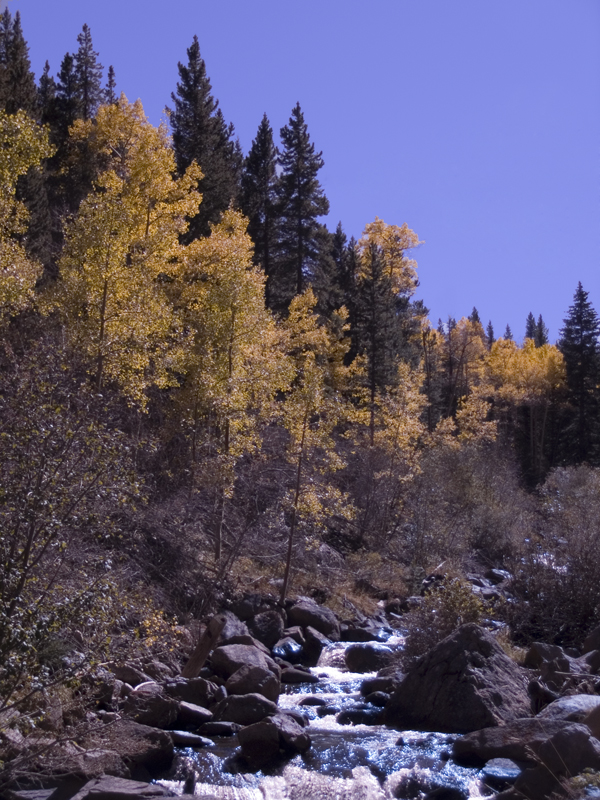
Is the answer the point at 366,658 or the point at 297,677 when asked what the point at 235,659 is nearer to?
the point at 297,677

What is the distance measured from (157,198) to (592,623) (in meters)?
14.5

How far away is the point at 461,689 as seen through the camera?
34.4 ft

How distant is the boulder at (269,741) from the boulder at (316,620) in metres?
5.98

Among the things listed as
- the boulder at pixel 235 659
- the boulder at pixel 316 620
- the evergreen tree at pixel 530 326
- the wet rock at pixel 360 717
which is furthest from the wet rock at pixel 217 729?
the evergreen tree at pixel 530 326

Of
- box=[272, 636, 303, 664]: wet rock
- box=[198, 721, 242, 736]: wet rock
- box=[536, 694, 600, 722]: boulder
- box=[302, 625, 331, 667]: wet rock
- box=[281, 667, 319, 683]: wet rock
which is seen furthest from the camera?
box=[302, 625, 331, 667]: wet rock

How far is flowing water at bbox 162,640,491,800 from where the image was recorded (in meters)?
8.54

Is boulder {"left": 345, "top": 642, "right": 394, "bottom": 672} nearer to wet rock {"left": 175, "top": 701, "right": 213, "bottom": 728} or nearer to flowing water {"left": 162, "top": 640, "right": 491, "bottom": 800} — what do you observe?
flowing water {"left": 162, "top": 640, "right": 491, "bottom": 800}

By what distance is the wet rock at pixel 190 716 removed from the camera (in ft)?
33.3

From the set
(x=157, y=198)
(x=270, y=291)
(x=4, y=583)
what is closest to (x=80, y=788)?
(x=4, y=583)

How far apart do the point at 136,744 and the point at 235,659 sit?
3416 millimetres

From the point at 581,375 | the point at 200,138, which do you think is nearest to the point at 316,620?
the point at 200,138

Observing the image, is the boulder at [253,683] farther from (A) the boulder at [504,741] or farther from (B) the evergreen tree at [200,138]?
(B) the evergreen tree at [200,138]

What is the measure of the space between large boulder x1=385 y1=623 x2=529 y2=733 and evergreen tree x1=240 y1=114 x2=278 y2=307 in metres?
26.1

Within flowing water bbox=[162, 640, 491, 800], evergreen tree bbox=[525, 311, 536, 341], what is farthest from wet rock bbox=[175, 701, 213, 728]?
evergreen tree bbox=[525, 311, 536, 341]
